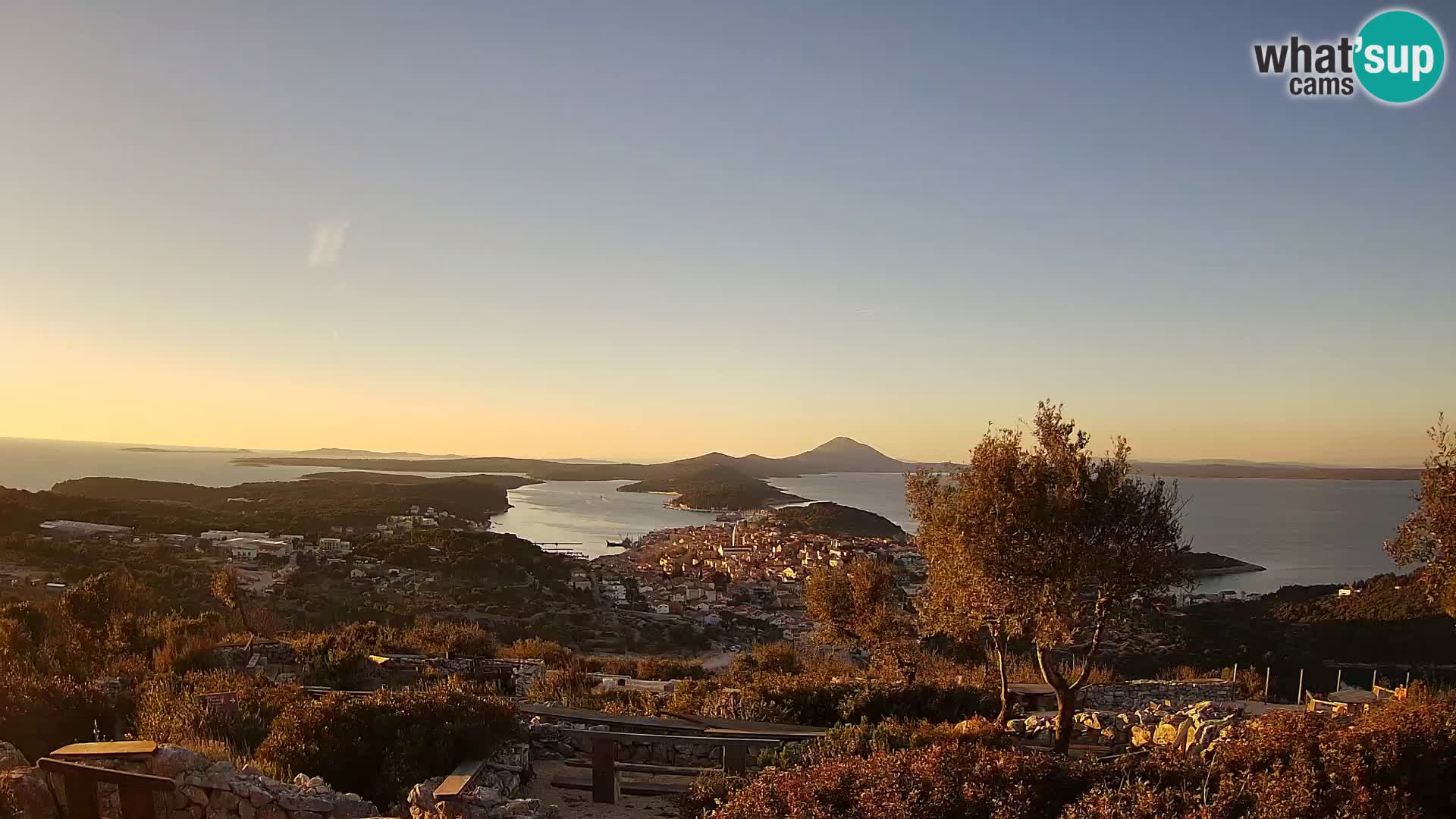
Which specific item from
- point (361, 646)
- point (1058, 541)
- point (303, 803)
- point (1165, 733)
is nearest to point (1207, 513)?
point (1165, 733)

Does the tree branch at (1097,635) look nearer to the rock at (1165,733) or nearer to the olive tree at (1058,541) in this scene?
the olive tree at (1058,541)

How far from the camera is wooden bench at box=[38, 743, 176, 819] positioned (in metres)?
4.81

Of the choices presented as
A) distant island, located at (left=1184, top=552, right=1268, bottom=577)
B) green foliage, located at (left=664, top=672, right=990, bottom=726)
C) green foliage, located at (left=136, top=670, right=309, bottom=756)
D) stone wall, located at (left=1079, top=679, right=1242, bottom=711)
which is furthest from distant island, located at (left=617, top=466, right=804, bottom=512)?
green foliage, located at (left=136, top=670, right=309, bottom=756)

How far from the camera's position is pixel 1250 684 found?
1377 cm

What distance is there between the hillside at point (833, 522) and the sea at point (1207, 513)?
9.19ft

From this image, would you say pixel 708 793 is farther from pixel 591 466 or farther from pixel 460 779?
pixel 591 466

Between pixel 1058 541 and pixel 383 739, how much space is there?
6954mm

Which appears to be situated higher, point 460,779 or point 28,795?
point 28,795

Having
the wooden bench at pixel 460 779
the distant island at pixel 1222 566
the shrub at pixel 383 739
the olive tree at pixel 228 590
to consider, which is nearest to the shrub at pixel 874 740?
the wooden bench at pixel 460 779

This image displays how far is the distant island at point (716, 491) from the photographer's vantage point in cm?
8681

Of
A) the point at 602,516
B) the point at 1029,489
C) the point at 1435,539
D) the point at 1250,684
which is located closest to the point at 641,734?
the point at 1029,489

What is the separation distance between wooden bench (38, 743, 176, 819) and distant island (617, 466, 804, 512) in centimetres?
7484

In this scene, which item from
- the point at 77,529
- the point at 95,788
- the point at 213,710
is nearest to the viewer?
the point at 95,788

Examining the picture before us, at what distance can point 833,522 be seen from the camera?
58469mm
